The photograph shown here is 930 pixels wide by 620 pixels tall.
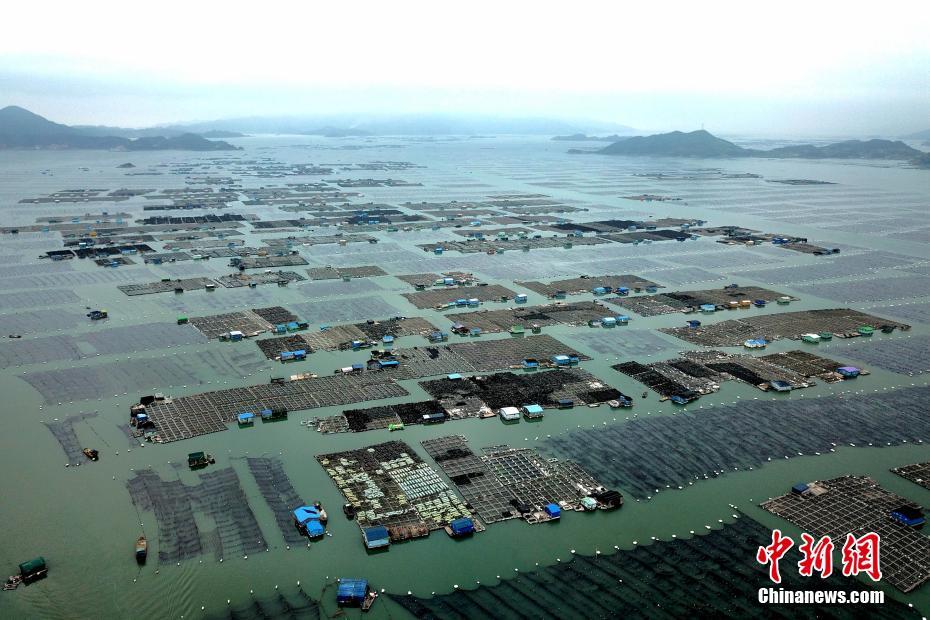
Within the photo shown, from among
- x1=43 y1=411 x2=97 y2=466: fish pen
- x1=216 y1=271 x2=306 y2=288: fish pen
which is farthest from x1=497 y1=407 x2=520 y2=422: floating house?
x1=216 y1=271 x2=306 y2=288: fish pen

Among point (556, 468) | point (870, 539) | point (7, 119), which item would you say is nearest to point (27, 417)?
point (556, 468)

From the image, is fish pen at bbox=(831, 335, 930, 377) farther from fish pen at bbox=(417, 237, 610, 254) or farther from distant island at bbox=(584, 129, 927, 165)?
distant island at bbox=(584, 129, 927, 165)

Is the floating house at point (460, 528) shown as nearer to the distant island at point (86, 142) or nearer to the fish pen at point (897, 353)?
the fish pen at point (897, 353)

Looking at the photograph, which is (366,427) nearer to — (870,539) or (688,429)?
(688,429)

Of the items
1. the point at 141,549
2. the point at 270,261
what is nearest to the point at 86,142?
the point at 270,261

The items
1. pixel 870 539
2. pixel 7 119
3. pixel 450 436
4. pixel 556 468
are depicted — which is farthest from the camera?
pixel 7 119

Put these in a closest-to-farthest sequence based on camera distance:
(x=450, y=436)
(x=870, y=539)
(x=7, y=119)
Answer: (x=870, y=539) → (x=450, y=436) → (x=7, y=119)

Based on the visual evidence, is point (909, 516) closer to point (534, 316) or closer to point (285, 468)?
point (285, 468)

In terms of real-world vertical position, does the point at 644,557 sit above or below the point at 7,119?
below
